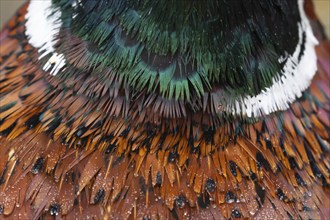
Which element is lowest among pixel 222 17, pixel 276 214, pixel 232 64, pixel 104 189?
pixel 276 214

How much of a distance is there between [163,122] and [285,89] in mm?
318

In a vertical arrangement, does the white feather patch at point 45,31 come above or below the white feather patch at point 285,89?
above

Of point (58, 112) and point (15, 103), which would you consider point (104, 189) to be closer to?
point (58, 112)

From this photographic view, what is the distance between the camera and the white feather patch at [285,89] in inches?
64.1

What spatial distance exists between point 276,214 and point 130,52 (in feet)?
1.62

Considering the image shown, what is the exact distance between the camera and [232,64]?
5.16 ft

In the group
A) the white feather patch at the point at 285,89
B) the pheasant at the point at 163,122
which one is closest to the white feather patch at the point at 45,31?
the pheasant at the point at 163,122

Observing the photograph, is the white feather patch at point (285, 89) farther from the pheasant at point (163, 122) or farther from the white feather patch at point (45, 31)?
the white feather patch at point (45, 31)

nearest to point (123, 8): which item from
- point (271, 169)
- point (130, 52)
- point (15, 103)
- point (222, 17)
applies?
point (130, 52)

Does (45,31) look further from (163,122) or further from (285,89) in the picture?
(285,89)

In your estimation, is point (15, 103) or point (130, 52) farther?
point (15, 103)

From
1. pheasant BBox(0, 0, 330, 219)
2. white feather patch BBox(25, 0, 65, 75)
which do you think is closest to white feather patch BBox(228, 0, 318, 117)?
pheasant BBox(0, 0, 330, 219)

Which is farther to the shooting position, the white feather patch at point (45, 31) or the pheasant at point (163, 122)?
the white feather patch at point (45, 31)

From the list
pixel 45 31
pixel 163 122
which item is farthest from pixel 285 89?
pixel 45 31
